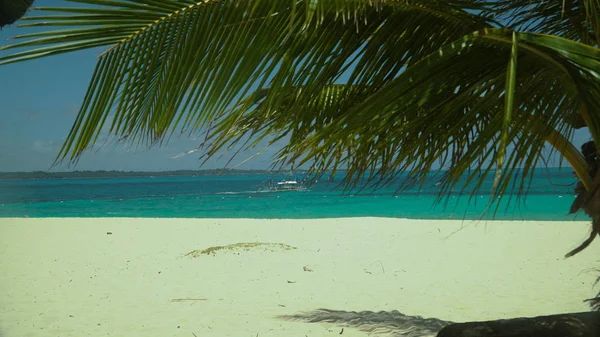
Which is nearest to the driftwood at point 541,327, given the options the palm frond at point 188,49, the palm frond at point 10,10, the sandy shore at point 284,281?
the palm frond at point 188,49

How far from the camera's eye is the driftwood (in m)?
2.62

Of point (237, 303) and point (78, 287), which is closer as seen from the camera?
point (237, 303)

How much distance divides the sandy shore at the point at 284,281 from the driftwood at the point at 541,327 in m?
1.96

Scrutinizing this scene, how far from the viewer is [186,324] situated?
4.98 m

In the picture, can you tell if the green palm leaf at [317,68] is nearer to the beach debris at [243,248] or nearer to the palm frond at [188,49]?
the palm frond at [188,49]

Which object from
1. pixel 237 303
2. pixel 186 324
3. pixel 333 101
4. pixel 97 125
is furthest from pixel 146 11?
pixel 237 303

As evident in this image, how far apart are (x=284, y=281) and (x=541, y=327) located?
423 cm

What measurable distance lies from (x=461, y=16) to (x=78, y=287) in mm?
6123

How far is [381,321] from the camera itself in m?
5.06

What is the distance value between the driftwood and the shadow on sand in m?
1.81

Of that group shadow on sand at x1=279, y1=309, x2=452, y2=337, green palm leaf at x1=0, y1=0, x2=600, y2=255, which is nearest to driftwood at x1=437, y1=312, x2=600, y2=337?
green palm leaf at x1=0, y1=0, x2=600, y2=255

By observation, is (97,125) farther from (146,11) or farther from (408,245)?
(408,245)

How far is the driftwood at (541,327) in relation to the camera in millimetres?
2619

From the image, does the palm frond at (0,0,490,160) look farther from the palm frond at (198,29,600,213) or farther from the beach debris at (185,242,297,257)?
the beach debris at (185,242,297,257)
